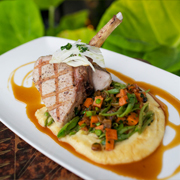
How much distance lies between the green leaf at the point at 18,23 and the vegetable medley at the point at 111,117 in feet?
10.7

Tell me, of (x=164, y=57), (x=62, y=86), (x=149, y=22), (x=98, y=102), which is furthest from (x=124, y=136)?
(x=149, y=22)

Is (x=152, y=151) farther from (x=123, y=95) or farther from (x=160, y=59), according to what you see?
(x=160, y=59)

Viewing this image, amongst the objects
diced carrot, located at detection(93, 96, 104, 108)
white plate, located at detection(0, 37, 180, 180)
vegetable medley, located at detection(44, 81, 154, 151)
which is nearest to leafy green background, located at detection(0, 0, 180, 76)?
white plate, located at detection(0, 37, 180, 180)

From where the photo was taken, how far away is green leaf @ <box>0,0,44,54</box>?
5617 millimetres

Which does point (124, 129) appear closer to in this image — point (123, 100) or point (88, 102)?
point (123, 100)

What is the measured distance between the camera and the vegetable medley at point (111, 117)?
9.90 feet

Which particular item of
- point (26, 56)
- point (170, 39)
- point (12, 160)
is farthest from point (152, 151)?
point (170, 39)

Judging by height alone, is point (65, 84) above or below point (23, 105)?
above

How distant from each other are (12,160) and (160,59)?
4.58m

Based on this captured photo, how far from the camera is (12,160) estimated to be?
2.78 metres

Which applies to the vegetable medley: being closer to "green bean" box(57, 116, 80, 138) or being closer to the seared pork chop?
"green bean" box(57, 116, 80, 138)

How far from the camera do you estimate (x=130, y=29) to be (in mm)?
6223

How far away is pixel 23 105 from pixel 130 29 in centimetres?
400

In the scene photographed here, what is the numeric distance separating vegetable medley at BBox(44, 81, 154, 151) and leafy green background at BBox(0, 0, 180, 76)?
8.27 feet
